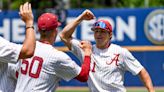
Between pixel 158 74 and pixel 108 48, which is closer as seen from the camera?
pixel 108 48

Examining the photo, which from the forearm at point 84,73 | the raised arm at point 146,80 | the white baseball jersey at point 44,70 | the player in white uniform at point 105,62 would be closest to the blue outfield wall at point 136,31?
the raised arm at point 146,80

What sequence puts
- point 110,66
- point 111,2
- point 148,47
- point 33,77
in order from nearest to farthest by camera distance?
point 33,77 < point 110,66 < point 148,47 < point 111,2

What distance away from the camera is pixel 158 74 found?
66.2 ft

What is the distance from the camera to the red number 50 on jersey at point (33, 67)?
674cm

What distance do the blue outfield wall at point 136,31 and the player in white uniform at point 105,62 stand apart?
37.5 ft

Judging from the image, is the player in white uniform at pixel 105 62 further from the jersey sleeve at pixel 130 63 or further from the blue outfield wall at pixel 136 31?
the blue outfield wall at pixel 136 31

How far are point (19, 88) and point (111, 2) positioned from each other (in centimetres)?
2915

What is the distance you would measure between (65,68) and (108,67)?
1.66 m

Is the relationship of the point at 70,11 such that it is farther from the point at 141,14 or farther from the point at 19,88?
the point at 19,88

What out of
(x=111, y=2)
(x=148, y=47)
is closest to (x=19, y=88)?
(x=148, y=47)

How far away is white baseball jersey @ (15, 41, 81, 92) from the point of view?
673cm

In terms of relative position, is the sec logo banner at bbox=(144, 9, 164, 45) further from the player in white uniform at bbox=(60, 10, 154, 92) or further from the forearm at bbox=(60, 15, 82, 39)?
the forearm at bbox=(60, 15, 82, 39)

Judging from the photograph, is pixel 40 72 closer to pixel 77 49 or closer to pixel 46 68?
pixel 46 68

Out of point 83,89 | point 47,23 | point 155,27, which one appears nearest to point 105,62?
point 47,23
